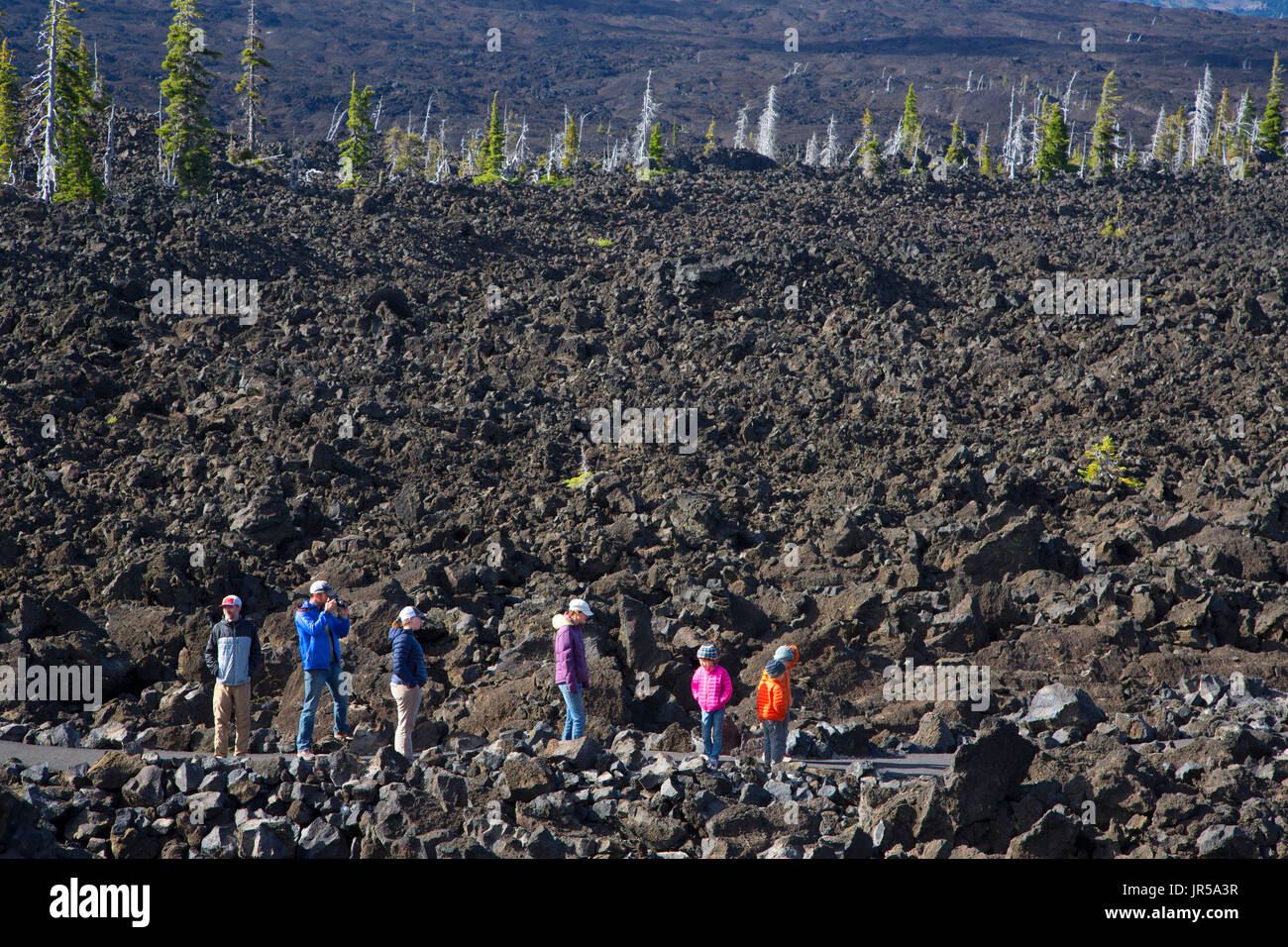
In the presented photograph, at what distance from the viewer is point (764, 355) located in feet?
81.5

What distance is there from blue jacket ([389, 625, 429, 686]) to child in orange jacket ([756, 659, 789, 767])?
300 centimetres

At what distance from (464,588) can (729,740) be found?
16.6 feet

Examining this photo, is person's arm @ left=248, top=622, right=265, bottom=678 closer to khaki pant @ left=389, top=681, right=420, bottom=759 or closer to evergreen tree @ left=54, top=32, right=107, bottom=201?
khaki pant @ left=389, top=681, right=420, bottom=759

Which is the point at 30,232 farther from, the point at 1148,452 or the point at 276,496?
the point at 1148,452

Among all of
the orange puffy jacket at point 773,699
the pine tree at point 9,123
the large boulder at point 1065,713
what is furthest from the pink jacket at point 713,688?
the pine tree at point 9,123

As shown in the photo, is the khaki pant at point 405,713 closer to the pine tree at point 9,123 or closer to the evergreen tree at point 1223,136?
the pine tree at point 9,123

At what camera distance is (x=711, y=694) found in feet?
31.2

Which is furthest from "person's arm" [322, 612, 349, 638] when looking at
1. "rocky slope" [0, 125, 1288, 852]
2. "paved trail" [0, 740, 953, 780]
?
"rocky slope" [0, 125, 1288, 852]

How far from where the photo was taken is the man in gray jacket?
30.5 feet

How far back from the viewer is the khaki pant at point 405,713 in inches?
364

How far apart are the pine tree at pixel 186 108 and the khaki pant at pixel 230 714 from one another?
3346 cm

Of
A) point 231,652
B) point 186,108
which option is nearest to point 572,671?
point 231,652

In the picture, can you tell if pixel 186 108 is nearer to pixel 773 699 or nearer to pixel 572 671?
pixel 572 671
